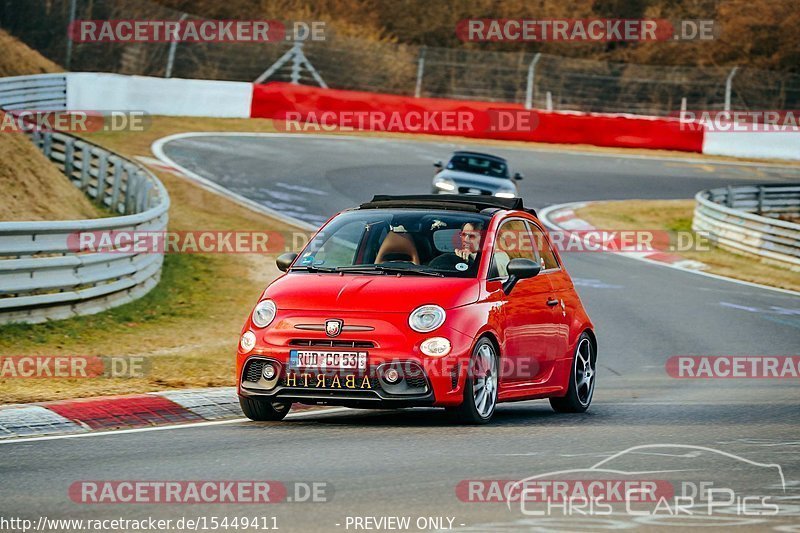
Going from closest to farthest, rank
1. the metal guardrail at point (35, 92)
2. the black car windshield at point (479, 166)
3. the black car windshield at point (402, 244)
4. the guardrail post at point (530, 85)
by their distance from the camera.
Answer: the black car windshield at point (402, 244) < the black car windshield at point (479, 166) < the metal guardrail at point (35, 92) < the guardrail post at point (530, 85)

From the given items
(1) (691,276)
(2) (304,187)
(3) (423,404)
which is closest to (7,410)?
(3) (423,404)

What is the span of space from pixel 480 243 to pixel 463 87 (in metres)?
37.0

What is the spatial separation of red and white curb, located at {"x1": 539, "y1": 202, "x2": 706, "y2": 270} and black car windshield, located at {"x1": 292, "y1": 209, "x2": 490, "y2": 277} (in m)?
15.6

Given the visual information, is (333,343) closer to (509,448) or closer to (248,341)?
(248,341)

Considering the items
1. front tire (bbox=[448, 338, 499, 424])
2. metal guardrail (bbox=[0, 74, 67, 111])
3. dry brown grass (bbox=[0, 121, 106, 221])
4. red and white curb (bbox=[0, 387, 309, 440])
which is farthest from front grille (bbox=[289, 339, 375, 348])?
metal guardrail (bbox=[0, 74, 67, 111])

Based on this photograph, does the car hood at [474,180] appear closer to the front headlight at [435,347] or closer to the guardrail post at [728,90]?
the front headlight at [435,347]

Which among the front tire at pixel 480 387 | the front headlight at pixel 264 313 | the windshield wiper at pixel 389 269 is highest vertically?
the windshield wiper at pixel 389 269

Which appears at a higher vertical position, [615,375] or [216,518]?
[216,518]

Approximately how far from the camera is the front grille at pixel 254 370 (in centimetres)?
937

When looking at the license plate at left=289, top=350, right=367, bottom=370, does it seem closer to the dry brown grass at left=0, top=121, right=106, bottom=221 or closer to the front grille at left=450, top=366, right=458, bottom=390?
the front grille at left=450, top=366, right=458, bottom=390

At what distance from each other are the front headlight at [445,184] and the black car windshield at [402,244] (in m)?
→ 15.8

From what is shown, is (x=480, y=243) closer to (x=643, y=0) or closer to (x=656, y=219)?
(x=656, y=219)

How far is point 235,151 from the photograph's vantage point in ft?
115

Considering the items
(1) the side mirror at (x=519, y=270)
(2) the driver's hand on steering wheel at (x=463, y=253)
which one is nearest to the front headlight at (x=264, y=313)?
(2) the driver's hand on steering wheel at (x=463, y=253)
